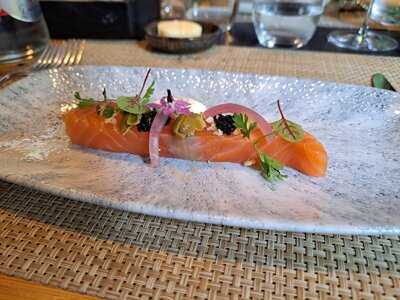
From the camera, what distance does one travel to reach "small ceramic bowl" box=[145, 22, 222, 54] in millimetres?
1318

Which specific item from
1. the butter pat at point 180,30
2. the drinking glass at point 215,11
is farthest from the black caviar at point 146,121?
the drinking glass at point 215,11

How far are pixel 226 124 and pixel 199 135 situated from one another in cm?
6

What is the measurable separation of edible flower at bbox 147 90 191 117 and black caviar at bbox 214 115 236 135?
7 cm

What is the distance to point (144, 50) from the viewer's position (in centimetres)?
141

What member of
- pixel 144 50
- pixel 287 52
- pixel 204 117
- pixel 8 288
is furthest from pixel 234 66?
pixel 8 288

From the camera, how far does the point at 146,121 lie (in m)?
0.82

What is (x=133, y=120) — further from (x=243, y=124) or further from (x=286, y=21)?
(x=286, y=21)

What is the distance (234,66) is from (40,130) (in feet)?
2.17

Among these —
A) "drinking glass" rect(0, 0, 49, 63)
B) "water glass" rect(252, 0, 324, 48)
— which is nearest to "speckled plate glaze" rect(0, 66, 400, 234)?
"drinking glass" rect(0, 0, 49, 63)

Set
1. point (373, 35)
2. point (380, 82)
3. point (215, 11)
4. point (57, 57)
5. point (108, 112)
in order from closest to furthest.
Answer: point (108, 112) → point (380, 82) → point (57, 57) → point (373, 35) → point (215, 11)

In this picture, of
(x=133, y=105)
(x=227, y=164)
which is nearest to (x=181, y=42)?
(x=133, y=105)

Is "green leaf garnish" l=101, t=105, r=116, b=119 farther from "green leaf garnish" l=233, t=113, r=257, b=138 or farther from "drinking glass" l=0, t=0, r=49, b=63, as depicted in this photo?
"drinking glass" l=0, t=0, r=49, b=63

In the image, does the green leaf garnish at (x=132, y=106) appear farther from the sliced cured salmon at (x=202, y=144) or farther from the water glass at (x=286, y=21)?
the water glass at (x=286, y=21)

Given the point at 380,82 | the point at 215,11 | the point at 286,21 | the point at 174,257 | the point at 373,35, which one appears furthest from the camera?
the point at 215,11
